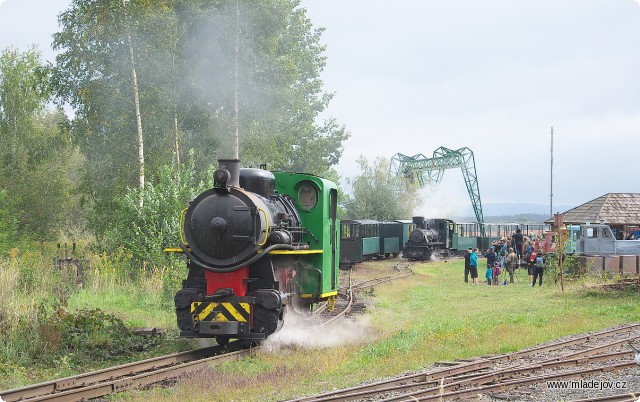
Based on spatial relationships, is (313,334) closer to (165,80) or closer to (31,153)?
(165,80)

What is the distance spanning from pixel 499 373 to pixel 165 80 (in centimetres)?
2038

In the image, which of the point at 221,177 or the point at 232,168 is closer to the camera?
the point at 221,177

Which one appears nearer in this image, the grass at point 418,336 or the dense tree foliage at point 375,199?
the grass at point 418,336

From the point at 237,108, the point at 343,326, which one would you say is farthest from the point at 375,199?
the point at 343,326

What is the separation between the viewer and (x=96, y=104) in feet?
85.4

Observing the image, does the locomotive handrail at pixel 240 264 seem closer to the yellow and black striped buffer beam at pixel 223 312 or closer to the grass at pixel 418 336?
the yellow and black striped buffer beam at pixel 223 312

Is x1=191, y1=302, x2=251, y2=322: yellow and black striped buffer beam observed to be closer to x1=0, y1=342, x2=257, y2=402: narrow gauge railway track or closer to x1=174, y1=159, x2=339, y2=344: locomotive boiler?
x1=174, y1=159, x2=339, y2=344: locomotive boiler

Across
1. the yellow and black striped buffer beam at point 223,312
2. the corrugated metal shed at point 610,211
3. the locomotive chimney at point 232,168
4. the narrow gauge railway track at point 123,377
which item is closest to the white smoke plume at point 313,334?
the narrow gauge railway track at point 123,377

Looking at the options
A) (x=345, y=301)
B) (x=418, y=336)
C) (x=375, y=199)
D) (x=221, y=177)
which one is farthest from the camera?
(x=375, y=199)

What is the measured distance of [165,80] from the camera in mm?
26938

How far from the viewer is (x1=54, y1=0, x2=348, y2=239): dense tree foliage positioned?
25.5 m

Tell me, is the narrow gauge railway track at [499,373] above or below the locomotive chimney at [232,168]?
below

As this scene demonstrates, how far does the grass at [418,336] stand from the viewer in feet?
31.4

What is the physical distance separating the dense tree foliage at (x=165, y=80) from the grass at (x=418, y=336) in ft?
29.3
